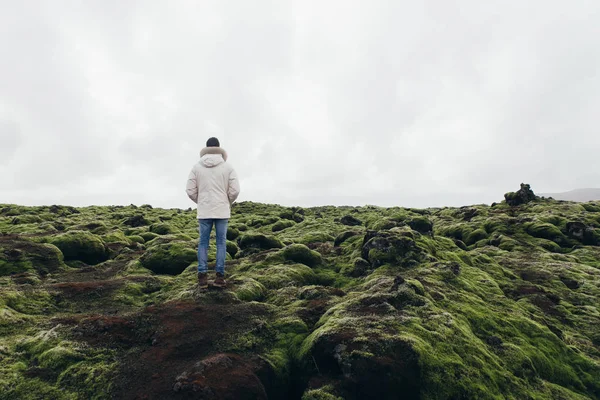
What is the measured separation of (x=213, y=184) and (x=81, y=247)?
14.1 m

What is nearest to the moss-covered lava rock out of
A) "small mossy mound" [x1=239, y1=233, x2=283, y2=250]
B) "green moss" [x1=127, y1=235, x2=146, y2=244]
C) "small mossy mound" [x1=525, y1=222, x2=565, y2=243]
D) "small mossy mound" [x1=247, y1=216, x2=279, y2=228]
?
"small mossy mound" [x1=239, y1=233, x2=283, y2=250]

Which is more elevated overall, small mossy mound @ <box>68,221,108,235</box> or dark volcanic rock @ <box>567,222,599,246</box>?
dark volcanic rock @ <box>567,222,599,246</box>

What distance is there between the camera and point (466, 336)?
33.0ft

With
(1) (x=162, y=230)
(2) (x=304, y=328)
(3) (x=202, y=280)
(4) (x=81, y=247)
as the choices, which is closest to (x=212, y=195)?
(3) (x=202, y=280)

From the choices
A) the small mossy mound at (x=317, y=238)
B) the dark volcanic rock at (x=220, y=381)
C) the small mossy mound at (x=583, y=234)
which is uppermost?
the small mossy mound at (x=583, y=234)

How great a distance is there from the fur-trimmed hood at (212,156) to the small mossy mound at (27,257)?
11.6m

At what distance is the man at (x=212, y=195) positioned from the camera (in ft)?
42.0

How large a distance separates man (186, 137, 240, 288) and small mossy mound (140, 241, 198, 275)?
6938 mm

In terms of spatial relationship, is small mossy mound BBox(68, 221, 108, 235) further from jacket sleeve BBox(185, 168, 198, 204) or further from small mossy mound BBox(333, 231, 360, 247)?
jacket sleeve BBox(185, 168, 198, 204)

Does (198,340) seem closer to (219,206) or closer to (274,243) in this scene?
(219,206)

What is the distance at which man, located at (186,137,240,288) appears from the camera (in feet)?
42.0

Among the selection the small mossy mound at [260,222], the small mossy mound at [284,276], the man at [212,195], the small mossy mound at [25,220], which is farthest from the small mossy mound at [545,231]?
the small mossy mound at [25,220]

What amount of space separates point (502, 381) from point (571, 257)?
19377 millimetres

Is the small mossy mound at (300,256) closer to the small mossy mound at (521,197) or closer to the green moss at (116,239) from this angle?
the green moss at (116,239)
